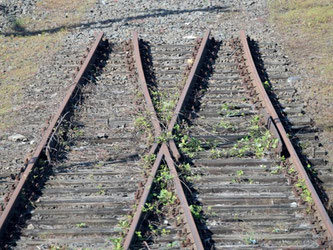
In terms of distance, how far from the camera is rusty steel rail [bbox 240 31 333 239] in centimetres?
787

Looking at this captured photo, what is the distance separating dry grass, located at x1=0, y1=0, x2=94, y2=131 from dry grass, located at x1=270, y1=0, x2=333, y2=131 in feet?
15.3

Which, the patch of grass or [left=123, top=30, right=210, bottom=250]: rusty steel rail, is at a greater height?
the patch of grass

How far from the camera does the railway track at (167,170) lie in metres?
7.84

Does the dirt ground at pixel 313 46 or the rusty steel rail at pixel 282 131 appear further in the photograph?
the dirt ground at pixel 313 46

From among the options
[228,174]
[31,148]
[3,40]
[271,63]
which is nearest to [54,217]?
[31,148]

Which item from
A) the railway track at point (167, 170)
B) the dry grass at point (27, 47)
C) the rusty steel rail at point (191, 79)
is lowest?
the railway track at point (167, 170)

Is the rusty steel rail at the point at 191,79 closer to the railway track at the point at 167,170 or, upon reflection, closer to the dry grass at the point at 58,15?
the railway track at the point at 167,170

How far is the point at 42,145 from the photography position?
926 centimetres

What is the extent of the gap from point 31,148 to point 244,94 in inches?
143

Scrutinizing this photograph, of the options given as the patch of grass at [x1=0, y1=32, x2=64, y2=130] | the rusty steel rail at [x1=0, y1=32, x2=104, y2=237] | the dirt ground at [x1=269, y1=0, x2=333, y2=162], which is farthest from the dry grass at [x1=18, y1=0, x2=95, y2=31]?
the dirt ground at [x1=269, y1=0, x2=333, y2=162]

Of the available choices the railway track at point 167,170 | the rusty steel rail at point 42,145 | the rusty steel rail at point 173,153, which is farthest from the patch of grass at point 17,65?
the rusty steel rail at point 173,153

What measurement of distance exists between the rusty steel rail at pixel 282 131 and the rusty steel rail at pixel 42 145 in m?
2.85

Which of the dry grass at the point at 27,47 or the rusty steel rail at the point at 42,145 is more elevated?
the dry grass at the point at 27,47

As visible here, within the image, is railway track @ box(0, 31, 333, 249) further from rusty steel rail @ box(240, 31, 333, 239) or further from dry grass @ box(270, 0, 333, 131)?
dry grass @ box(270, 0, 333, 131)
